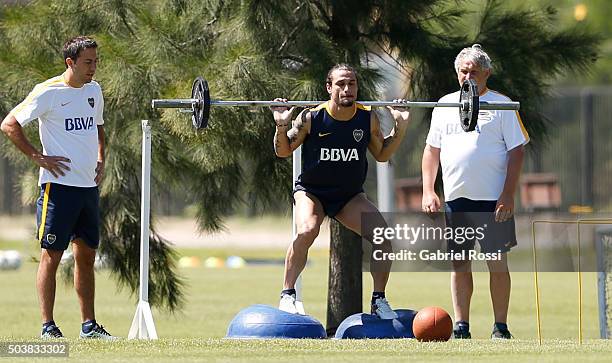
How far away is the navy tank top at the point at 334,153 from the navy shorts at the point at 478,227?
2.46 ft

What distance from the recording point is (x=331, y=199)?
379 inches

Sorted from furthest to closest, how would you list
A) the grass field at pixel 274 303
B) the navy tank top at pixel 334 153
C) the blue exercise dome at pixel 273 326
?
the navy tank top at pixel 334 153
the blue exercise dome at pixel 273 326
the grass field at pixel 274 303

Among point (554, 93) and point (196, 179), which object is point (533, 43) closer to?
point (554, 93)

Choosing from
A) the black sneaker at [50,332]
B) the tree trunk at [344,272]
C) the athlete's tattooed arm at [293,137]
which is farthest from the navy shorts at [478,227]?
the black sneaker at [50,332]

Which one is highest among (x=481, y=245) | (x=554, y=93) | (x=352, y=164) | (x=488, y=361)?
(x=554, y=93)

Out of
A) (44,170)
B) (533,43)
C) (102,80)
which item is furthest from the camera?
(533,43)

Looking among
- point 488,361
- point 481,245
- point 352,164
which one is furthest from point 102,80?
point 488,361

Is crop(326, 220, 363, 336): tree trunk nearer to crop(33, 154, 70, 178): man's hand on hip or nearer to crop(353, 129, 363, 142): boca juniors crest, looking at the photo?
crop(353, 129, 363, 142): boca juniors crest

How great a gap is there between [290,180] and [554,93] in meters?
2.70

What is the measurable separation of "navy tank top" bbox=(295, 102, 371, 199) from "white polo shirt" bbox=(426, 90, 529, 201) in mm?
640

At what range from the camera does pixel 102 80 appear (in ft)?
36.6

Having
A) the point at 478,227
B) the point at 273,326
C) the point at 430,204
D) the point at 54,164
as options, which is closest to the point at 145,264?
the point at 54,164

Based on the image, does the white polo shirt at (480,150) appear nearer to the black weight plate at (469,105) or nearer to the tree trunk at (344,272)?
the black weight plate at (469,105)

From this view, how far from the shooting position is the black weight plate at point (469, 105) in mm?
9219
